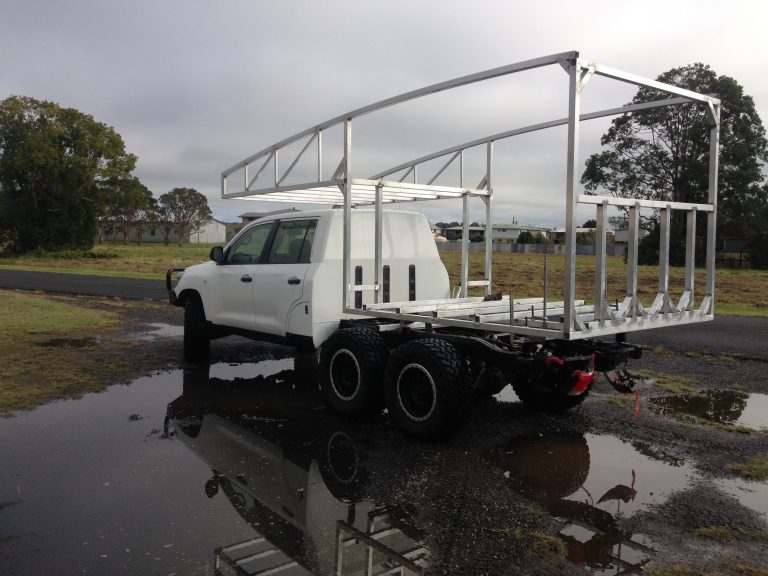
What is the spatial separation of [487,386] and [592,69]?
9.24 feet

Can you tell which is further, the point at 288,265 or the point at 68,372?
the point at 68,372

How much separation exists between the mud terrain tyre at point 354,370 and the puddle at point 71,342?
17.8ft

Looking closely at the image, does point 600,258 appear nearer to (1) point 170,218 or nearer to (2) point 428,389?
(2) point 428,389

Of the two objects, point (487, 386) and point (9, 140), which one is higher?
point (9, 140)

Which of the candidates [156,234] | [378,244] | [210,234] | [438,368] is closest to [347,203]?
[378,244]

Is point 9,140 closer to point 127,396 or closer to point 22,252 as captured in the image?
point 22,252

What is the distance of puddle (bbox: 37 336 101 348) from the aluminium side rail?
3.88m

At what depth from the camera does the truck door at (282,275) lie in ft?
25.0

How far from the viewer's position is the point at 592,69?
5160 millimetres

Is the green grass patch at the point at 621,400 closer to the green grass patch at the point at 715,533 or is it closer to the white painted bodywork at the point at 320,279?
the white painted bodywork at the point at 320,279

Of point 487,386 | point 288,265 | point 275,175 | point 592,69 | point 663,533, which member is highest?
point 592,69

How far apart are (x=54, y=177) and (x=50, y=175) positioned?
0.42 metres

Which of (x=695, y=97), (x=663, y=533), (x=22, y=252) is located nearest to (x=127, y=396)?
(x=663, y=533)

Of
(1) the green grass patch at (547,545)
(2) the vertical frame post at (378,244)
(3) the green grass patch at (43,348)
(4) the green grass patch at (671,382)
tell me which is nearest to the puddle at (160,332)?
(3) the green grass patch at (43,348)
